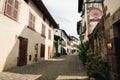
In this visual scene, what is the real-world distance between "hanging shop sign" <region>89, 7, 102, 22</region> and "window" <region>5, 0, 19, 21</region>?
626 centimetres

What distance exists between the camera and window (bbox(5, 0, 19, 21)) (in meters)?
8.77

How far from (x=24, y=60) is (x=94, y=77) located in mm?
7266

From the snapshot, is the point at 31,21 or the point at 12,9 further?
the point at 31,21

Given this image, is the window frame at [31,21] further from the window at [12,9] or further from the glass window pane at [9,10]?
the glass window pane at [9,10]

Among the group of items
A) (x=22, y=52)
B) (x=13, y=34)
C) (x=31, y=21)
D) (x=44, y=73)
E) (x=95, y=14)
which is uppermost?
(x=95, y=14)

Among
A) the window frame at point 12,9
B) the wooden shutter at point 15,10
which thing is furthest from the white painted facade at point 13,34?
the wooden shutter at point 15,10

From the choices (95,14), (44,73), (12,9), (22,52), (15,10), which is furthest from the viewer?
(95,14)

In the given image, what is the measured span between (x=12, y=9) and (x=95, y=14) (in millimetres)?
7202

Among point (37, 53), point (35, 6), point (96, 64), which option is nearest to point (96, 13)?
point (35, 6)

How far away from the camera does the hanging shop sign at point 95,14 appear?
1290cm

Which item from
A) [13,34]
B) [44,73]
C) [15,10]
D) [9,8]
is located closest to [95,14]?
[15,10]

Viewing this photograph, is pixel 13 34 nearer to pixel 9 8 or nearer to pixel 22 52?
pixel 9 8

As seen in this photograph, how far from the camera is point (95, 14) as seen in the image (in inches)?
522

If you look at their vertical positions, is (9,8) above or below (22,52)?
above
